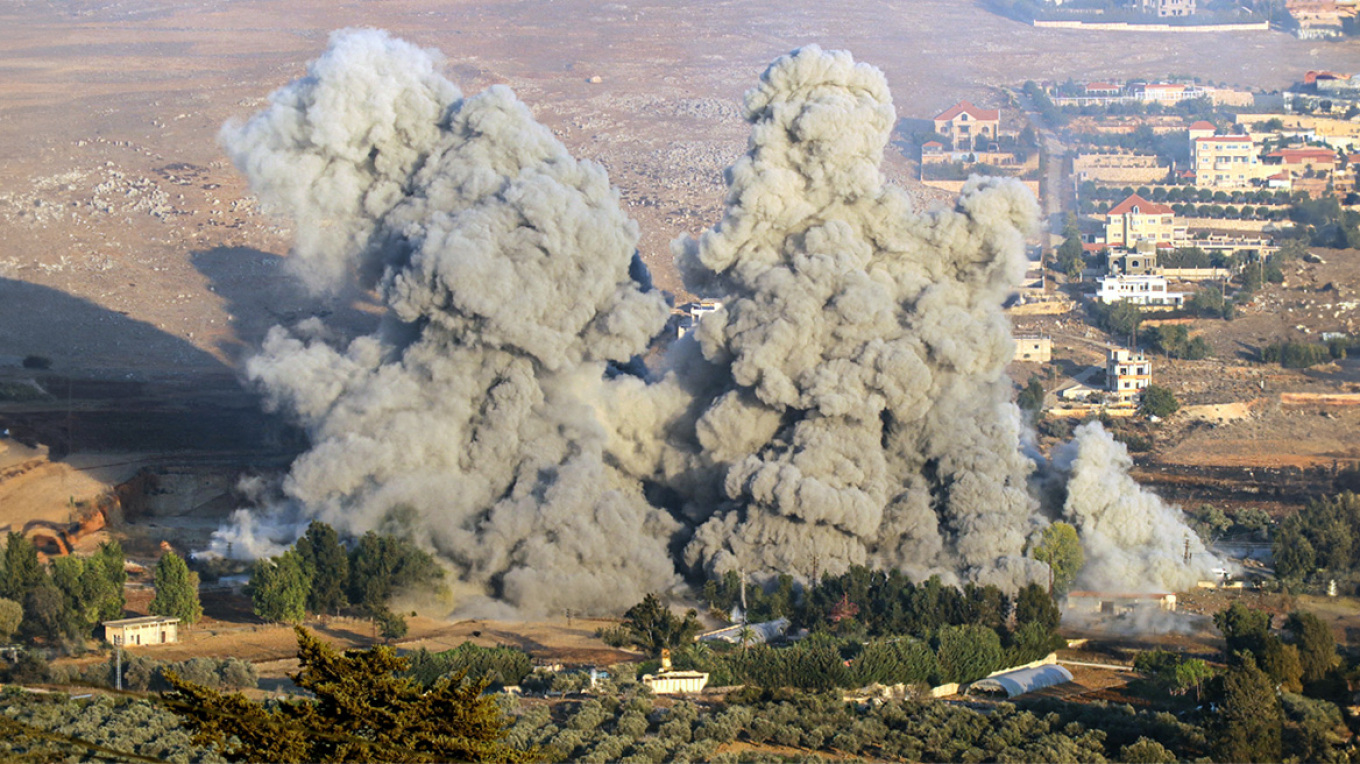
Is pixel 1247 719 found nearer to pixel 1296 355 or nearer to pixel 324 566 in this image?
pixel 324 566

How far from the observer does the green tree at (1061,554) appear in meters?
47.2

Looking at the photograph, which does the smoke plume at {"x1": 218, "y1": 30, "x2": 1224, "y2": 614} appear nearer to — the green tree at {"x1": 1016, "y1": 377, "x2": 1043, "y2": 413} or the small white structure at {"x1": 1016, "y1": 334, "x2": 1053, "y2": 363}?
the green tree at {"x1": 1016, "y1": 377, "x2": 1043, "y2": 413}

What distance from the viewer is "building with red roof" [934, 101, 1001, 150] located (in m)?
136

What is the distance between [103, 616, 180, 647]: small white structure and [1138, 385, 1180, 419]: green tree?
4647 cm

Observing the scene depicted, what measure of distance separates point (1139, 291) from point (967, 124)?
44.6m

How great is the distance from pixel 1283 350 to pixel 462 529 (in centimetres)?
5215

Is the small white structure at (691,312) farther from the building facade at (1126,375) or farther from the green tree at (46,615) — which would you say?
the green tree at (46,615)

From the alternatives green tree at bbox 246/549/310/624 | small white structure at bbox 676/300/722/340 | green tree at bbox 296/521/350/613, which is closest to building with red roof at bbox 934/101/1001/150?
small white structure at bbox 676/300/722/340

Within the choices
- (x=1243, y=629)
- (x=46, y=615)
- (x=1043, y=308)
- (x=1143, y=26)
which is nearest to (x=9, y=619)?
(x=46, y=615)

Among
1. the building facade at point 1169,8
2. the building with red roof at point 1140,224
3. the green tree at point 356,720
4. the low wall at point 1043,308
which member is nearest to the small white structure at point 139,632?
the green tree at point 356,720

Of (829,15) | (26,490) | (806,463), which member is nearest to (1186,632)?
(806,463)

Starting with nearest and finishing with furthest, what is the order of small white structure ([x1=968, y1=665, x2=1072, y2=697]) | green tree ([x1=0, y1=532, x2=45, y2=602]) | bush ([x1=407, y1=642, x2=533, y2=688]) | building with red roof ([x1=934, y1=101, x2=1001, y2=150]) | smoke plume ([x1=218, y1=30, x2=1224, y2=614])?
1. bush ([x1=407, y1=642, x2=533, y2=688])
2. small white structure ([x1=968, y1=665, x2=1072, y2=697])
3. green tree ([x1=0, y1=532, x2=45, y2=602])
4. smoke plume ([x1=218, y1=30, x2=1224, y2=614])
5. building with red roof ([x1=934, y1=101, x2=1001, y2=150])

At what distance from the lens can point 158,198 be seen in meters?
109

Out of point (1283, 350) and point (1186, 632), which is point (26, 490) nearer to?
point (1186, 632)
